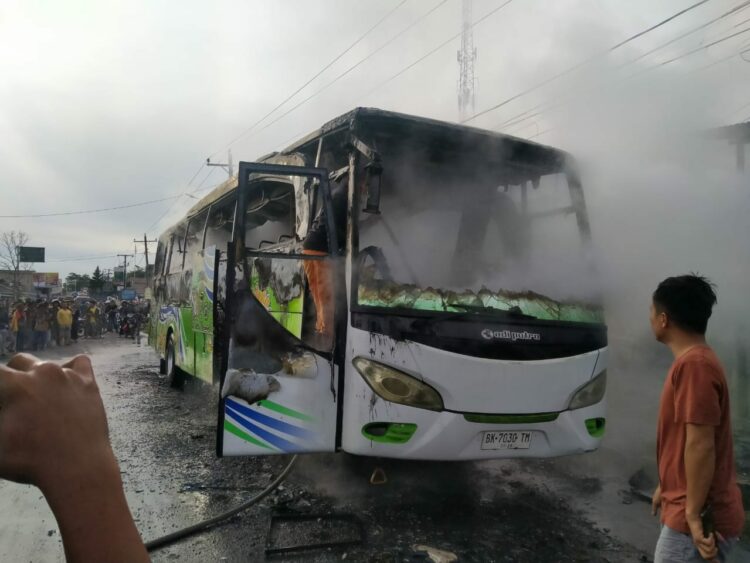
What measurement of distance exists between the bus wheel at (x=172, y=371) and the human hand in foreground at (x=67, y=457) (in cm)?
938

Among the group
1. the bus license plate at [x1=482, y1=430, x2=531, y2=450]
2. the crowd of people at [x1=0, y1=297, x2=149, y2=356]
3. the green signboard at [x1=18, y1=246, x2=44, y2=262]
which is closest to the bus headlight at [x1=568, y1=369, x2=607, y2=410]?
the bus license plate at [x1=482, y1=430, x2=531, y2=450]

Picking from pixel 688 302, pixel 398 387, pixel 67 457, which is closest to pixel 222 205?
pixel 398 387

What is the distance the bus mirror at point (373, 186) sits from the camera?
12.1 feet

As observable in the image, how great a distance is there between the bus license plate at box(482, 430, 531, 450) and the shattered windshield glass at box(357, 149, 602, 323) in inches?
34.4

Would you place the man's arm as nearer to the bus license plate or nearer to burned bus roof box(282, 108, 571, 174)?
the bus license plate

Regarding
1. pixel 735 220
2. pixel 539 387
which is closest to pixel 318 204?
pixel 539 387

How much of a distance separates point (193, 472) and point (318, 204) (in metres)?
3.06

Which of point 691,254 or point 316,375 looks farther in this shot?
point 691,254

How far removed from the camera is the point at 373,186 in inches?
146

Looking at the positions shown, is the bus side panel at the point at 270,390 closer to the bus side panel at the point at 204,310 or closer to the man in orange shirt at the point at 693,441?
the man in orange shirt at the point at 693,441

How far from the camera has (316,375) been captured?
3.95 meters

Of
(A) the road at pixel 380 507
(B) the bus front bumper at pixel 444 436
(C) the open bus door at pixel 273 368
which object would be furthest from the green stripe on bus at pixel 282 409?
(A) the road at pixel 380 507

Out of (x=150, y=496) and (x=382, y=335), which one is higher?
(x=382, y=335)

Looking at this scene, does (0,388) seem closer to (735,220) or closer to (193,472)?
(193,472)
